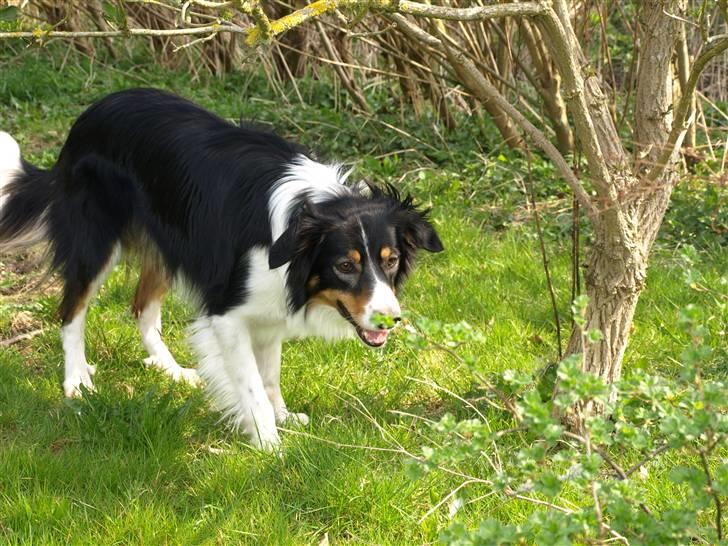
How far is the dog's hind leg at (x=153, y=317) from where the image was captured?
456 centimetres

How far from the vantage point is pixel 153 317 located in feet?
15.6

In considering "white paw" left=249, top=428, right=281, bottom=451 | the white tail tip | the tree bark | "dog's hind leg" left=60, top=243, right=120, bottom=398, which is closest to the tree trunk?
the tree bark

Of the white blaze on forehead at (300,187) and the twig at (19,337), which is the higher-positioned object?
the white blaze on forehead at (300,187)

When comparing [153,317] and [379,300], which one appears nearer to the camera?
[379,300]

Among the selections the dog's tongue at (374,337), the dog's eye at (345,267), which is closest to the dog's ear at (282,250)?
the dog's eye at (345,267)

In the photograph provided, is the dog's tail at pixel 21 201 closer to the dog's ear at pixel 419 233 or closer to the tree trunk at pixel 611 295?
the dog's ear at pixel 419 233

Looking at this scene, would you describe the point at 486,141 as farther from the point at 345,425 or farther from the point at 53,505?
the point at 53,505

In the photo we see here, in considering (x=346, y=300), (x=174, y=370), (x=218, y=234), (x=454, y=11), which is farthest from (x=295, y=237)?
(x=454, y=11)

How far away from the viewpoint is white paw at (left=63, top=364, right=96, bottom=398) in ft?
14.0

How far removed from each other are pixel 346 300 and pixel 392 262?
10.2 inches

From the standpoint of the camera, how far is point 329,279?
153 inches

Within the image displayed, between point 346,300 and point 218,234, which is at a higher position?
point 218,234

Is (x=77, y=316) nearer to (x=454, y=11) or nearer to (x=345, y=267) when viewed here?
(x=345, y=267)

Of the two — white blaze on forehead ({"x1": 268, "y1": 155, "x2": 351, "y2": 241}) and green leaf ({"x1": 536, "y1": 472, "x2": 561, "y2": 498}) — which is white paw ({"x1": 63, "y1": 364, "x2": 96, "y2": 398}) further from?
green leaf ({"x1": 536, "y1": 472, "x2": 561, "y2": 498})
